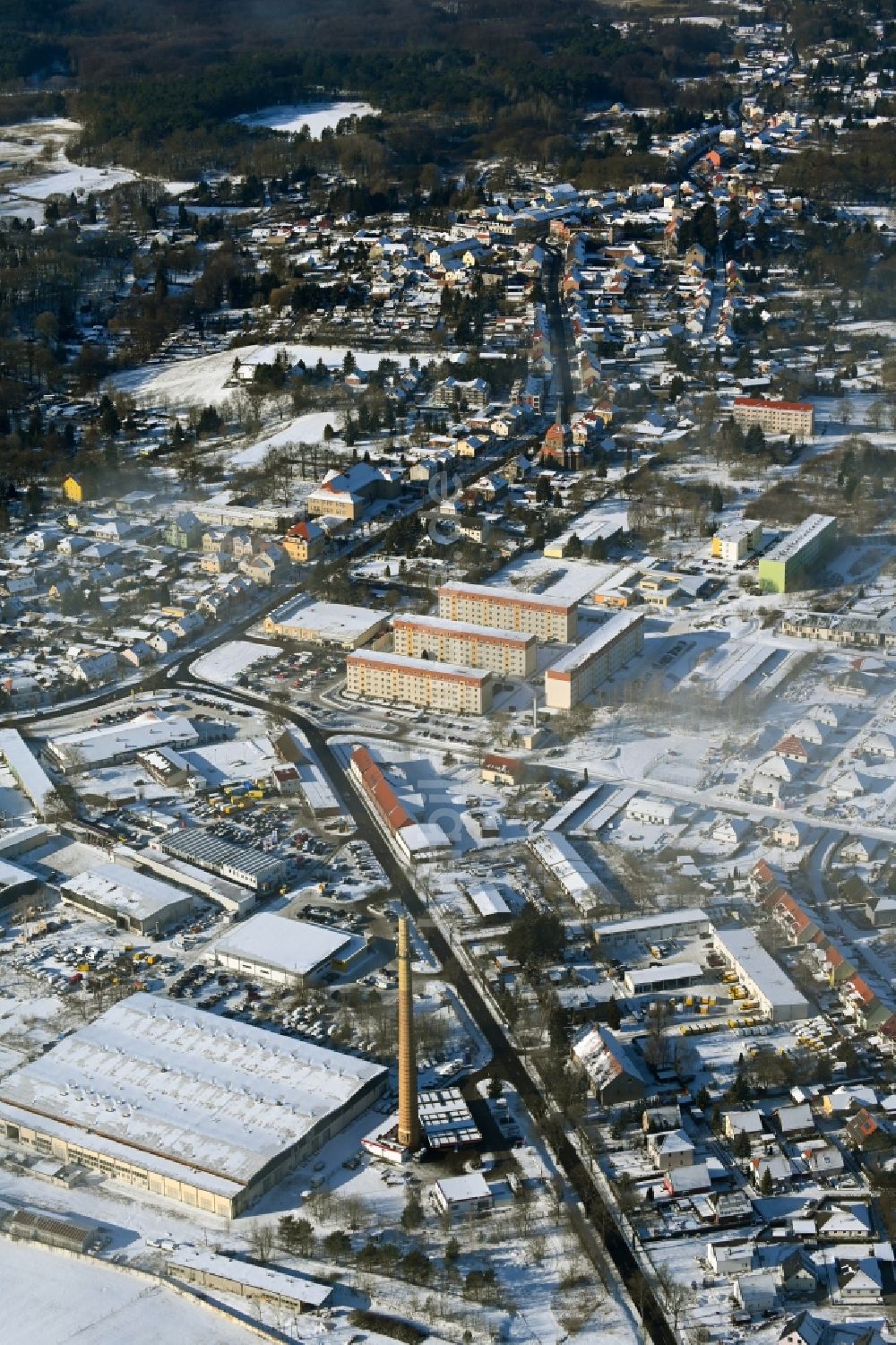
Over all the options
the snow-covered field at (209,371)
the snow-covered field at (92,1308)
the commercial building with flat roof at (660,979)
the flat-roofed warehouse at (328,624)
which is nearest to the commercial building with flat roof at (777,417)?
the snow-covered field at (209,371)

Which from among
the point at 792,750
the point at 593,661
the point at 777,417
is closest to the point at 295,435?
the point at 777,417

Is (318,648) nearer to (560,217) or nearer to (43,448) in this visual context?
(43,448)

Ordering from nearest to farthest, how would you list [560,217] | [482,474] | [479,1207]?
1. [479,1207]
2. [482,474]
3. [560,217]

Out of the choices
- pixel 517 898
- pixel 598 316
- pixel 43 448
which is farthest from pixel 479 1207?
pixel 598 316

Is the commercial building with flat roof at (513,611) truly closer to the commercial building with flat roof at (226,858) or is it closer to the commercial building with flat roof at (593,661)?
the commercial building with flat roof at (593,661)

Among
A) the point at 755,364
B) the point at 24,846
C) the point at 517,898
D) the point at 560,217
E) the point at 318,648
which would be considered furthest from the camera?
the point at 560,217

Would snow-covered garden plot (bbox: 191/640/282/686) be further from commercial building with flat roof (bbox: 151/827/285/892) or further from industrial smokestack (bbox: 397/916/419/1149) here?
industrial smokestack (bbox: 397/916/419/1149)
